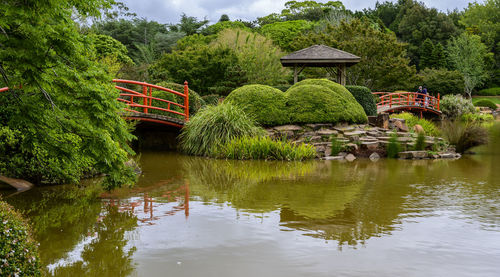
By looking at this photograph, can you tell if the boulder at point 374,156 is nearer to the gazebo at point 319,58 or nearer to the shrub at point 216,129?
the shrub at point 216,129

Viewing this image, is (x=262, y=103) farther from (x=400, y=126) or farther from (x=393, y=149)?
(x=400, y=126)

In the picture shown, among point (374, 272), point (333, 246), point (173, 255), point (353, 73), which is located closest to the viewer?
point (374, 272)

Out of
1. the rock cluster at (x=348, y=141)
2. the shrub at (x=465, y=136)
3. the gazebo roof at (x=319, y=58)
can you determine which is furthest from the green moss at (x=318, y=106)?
the gazebo roof at (x=319, y=58)

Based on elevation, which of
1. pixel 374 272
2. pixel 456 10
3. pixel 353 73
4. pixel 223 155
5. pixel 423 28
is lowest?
pixel 374 272

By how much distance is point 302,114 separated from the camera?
13945 millimetres

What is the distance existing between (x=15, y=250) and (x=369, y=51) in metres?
27.5

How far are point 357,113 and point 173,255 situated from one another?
11247 mm

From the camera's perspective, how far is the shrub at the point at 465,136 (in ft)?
47.5

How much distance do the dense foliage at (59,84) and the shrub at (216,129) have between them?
6370 millimetres

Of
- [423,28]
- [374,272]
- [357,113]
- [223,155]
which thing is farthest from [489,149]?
[423,28]

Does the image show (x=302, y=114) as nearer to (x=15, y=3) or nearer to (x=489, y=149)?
(x=489, y=149)

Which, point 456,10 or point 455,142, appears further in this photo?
point 456,10

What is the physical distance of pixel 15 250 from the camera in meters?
3.17

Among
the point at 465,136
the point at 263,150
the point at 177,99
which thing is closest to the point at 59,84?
the point at 263,150
